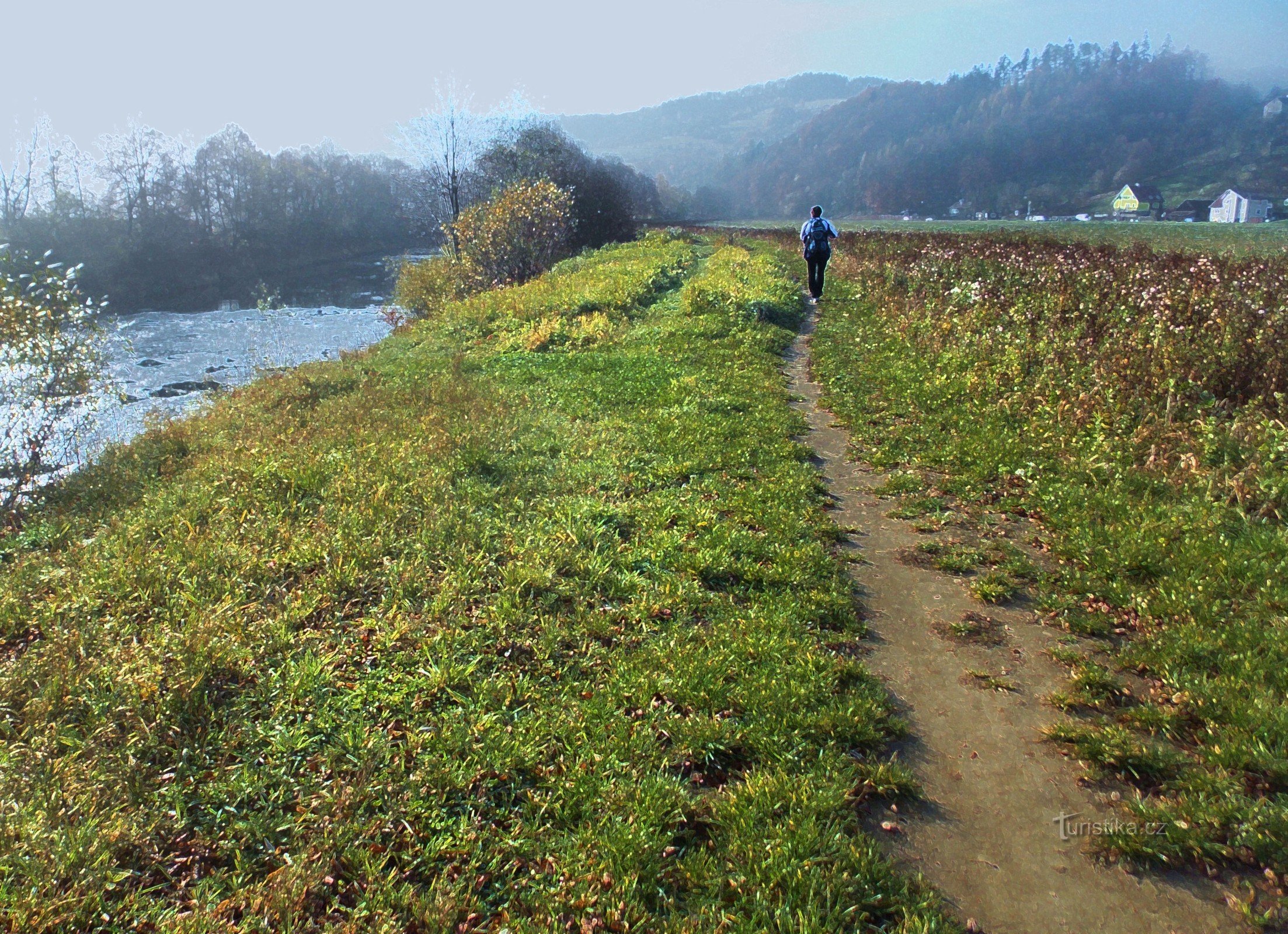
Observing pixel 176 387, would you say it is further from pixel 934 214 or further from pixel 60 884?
pixel 934 214

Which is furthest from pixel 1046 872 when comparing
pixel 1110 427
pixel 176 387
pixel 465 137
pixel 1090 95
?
pixel 1090 95

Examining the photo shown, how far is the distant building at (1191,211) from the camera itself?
103 metres

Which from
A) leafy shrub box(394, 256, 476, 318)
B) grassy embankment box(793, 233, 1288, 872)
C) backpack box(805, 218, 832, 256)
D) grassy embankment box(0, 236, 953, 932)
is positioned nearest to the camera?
grassy embankment box(0, 236, 953, 932)

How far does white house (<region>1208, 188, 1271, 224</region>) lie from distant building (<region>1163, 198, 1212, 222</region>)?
115 inches

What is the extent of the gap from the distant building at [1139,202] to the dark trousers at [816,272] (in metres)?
108

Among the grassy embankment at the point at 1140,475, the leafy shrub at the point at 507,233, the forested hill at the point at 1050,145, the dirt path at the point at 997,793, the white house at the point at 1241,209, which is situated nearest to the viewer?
the dirt path at the point at 997,793

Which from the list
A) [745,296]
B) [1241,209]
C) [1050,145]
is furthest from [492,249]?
[1050,145]

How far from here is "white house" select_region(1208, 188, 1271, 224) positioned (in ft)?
303

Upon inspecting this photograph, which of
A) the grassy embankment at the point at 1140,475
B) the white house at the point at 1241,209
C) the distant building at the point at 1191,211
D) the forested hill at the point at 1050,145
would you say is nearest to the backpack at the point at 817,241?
the grassy embankment at the point at 1140,475

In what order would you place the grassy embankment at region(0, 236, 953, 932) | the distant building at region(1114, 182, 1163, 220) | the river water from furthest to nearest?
the distant building at region(1114, 182, 1163, 220), the river water, the grassy embankment at region(0, 236, 953, 932)

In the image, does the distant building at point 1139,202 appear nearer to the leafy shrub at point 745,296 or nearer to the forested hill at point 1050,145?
the forested hill at point 1050,145

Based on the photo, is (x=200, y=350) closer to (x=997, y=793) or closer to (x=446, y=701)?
(x=446, y=701)

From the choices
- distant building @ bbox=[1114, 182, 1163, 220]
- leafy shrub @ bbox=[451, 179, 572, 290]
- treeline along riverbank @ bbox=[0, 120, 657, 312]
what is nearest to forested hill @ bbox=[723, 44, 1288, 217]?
distant building @ bbox=[1114, 182, 1163, 220]

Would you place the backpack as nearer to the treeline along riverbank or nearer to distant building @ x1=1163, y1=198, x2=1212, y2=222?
the treeline along riverbank
